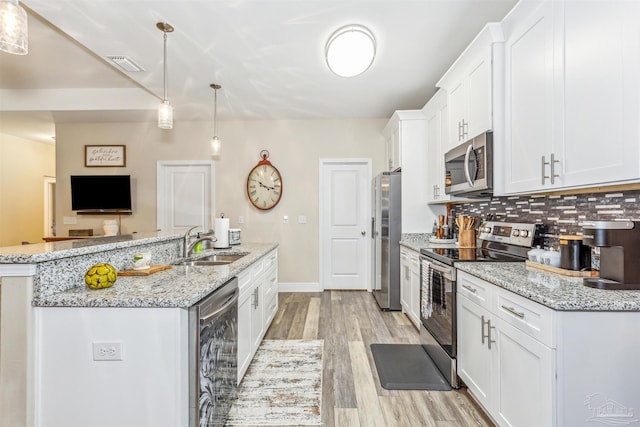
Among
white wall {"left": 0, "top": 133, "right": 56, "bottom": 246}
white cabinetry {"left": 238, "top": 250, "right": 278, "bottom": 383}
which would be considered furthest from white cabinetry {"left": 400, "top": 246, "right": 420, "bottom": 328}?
white wall {"left": 0, "top": 133, "right": 56, "bottom": 246}

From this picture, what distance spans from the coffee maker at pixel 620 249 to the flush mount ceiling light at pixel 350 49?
6.95ft

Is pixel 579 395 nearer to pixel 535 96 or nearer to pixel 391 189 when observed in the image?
pixel 535 96

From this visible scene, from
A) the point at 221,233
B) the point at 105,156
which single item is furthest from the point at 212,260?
the point at 105,156

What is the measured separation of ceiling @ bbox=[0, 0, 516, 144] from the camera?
2.39 m

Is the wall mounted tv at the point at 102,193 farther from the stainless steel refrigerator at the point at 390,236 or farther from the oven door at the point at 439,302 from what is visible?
the oven door at the point at 439,302

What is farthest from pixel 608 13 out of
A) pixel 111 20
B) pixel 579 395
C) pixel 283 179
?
pixel 283 179

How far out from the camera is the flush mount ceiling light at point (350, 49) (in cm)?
267

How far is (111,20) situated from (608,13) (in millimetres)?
3056

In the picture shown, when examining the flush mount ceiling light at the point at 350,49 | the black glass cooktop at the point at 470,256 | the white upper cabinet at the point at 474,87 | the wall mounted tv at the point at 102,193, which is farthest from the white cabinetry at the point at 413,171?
the wall mounted tv at the point at 102,193

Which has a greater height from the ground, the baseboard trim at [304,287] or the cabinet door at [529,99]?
the cabinet door at [529,99]

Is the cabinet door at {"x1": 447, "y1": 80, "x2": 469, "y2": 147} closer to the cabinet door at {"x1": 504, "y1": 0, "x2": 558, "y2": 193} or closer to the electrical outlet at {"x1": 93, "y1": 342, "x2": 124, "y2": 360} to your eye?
the cabinet door at {"x1": 504, "y1": 0, "x2": 558, "y2": 193}

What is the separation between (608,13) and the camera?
4.64 feet

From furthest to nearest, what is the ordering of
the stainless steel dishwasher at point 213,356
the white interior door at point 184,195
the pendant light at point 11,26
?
the white interior door at point 184,195, the stainless steel dishwasher at point 213,356, the pendant light at point 11,26

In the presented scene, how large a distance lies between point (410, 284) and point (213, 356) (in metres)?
2.42
